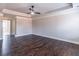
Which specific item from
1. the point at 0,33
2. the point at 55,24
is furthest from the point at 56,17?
the point at 0,33

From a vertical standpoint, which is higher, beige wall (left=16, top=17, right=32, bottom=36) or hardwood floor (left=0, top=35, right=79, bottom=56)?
beige wall (left=16, top=17, right=32, bottom=36)

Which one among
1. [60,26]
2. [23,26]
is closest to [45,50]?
[60,26]

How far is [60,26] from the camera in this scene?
5.89m

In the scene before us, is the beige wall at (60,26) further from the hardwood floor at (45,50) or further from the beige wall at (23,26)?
the beige wall at (23,26)

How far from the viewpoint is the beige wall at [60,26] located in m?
4.84

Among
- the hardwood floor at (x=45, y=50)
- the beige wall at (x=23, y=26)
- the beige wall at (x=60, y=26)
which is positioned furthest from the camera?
the beige wall at (x=23, y=26)

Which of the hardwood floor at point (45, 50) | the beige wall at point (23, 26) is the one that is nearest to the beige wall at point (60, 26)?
the hardwood floor at point (45, 50)

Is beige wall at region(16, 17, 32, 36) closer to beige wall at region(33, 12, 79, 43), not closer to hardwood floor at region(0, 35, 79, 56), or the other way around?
beige wall at region(33, 12, 79, 43)

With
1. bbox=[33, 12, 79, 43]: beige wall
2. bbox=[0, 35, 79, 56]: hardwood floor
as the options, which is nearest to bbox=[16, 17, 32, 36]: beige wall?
bbox=[33, 12, 79, 43]: beige wall

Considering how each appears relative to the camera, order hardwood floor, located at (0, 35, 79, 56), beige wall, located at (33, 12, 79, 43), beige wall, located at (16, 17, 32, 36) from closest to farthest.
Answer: hardwood floor, located at (0, 35, 79, 56) < beige wall, located at (33, 12, 79, 43) < beige wall, located at (16, 17, 32, 36)

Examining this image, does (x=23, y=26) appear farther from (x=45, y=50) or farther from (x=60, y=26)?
(x=45, y=50)

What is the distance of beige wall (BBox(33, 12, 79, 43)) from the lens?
4.84m

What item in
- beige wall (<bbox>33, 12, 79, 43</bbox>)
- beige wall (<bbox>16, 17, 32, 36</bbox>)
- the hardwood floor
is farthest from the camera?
beige wall (<bbox>16, 17, 32, 36</bbox>)

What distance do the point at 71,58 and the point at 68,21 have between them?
4637 mm
